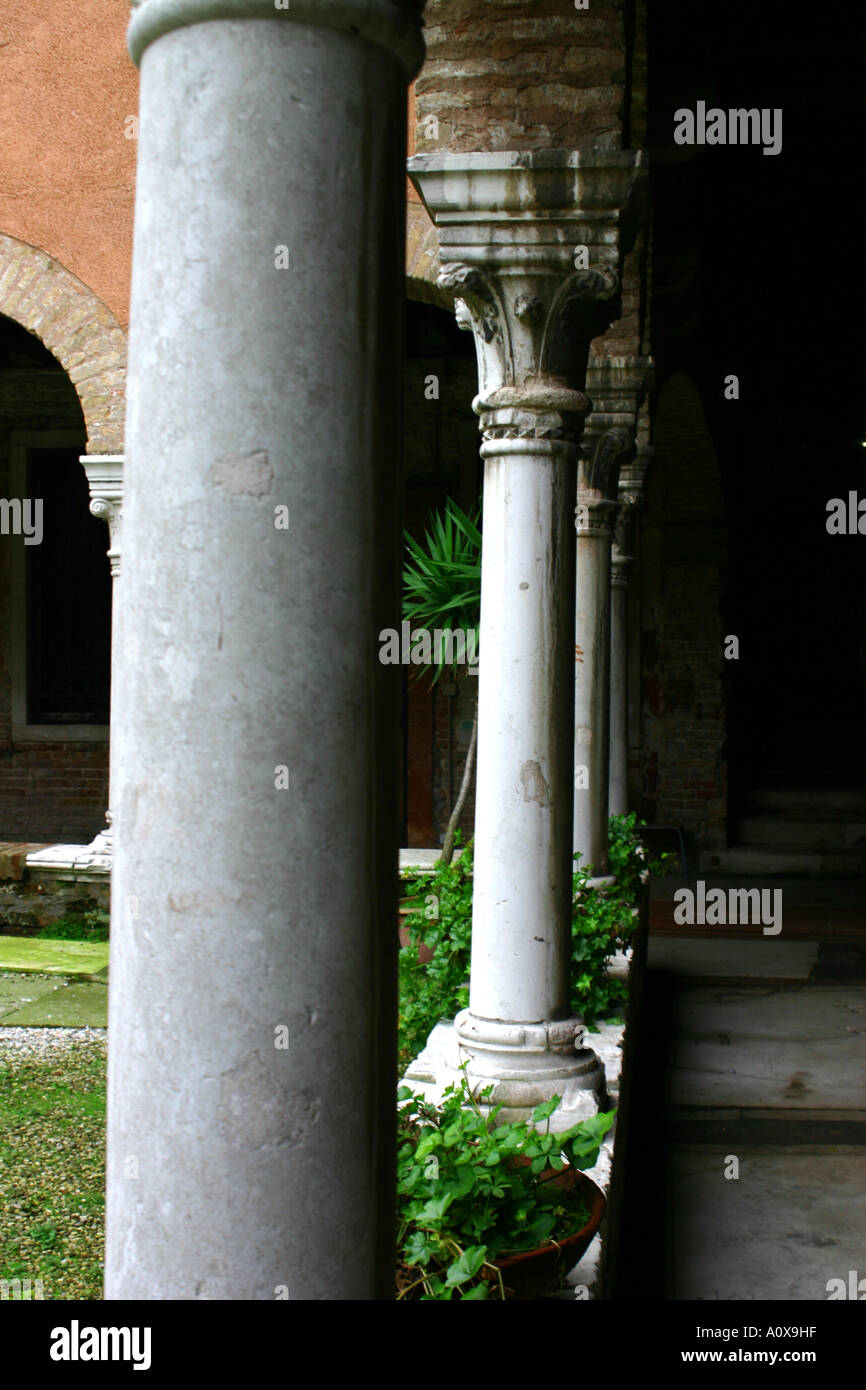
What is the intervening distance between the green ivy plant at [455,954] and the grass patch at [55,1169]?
3.64 feet

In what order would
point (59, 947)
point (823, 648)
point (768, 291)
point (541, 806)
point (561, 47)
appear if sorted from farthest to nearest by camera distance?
point (823, 648) < point (768, 291) < point (59, 947) < point (561, 47) < point (541, 806)

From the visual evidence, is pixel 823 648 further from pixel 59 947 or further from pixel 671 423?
pixel 59 947

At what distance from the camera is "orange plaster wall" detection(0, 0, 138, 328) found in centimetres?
755

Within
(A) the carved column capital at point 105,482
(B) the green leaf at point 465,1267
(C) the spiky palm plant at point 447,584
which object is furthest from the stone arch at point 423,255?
(B) the green leaf at point 465,1267

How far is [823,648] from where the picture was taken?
15.8 meters

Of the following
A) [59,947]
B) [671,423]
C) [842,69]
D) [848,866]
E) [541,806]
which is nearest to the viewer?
[541,806]

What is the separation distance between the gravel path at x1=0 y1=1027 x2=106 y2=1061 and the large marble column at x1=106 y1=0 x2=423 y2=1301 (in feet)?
16.3

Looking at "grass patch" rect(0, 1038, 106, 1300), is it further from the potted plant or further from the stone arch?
the stone arch

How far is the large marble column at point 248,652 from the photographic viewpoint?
3.72 ft

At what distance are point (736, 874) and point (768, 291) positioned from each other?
5480 millimetres

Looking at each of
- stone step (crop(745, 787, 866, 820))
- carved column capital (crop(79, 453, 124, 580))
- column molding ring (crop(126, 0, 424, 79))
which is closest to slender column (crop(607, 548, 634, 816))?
carved column capital (crop(79, 453, 124, 580))
